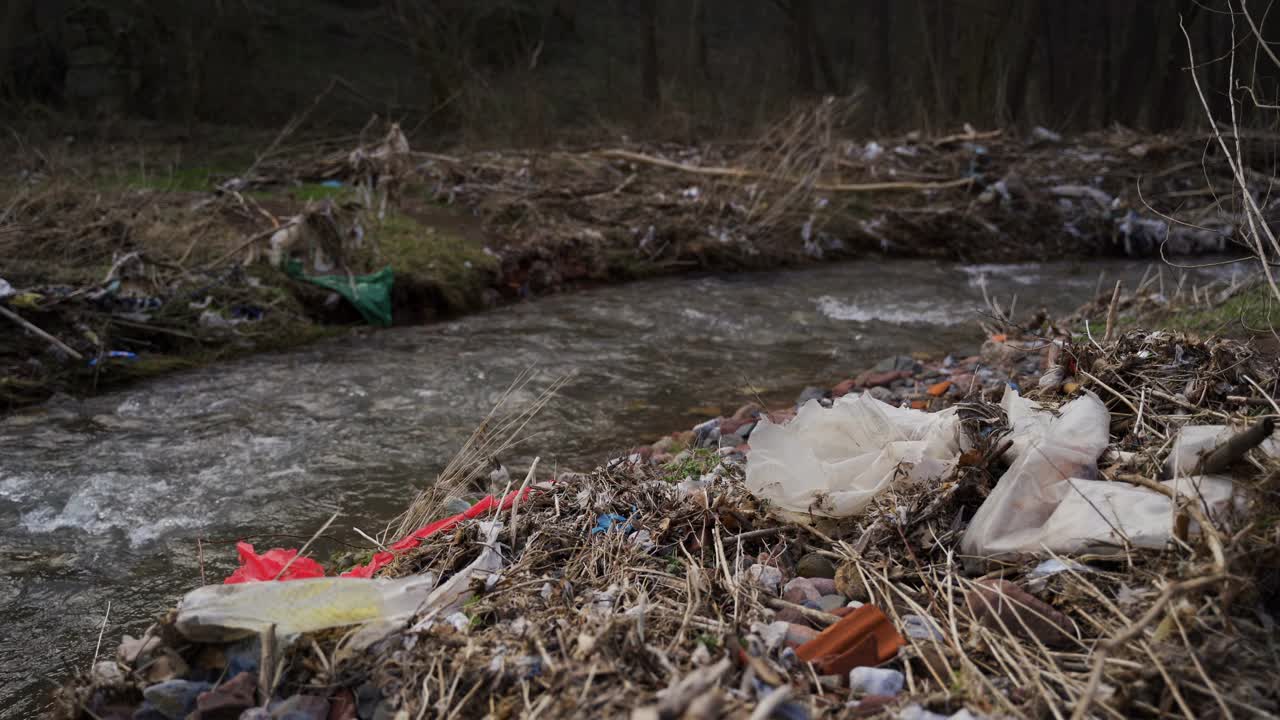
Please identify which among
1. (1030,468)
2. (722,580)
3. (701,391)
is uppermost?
(1030,468)

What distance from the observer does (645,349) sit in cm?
595

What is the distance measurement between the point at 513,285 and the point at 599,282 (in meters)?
0.82

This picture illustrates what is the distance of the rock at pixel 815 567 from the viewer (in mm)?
2350

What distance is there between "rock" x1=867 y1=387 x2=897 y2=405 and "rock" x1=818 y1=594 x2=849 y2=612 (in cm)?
202

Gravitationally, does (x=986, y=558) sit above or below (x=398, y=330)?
above

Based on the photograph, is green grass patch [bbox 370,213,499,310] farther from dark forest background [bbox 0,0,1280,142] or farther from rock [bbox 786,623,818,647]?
rock [bbox 786,623,818,647]

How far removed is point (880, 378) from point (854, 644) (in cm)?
287

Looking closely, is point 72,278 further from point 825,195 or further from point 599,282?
point 825,195

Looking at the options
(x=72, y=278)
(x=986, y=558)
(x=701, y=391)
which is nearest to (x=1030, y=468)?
(x=986, y=558)

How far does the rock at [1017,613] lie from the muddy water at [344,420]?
1.89m

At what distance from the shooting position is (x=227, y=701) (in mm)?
1854

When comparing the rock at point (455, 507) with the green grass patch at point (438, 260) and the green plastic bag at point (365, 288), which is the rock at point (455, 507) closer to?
the green plastic bag at point (365, 288)

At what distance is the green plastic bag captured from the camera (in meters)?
6.13

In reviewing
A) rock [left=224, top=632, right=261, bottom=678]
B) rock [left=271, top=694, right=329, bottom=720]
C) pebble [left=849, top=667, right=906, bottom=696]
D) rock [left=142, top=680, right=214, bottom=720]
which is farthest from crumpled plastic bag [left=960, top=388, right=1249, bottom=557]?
rock [left=142, top=680, right=214, bottom=720]
